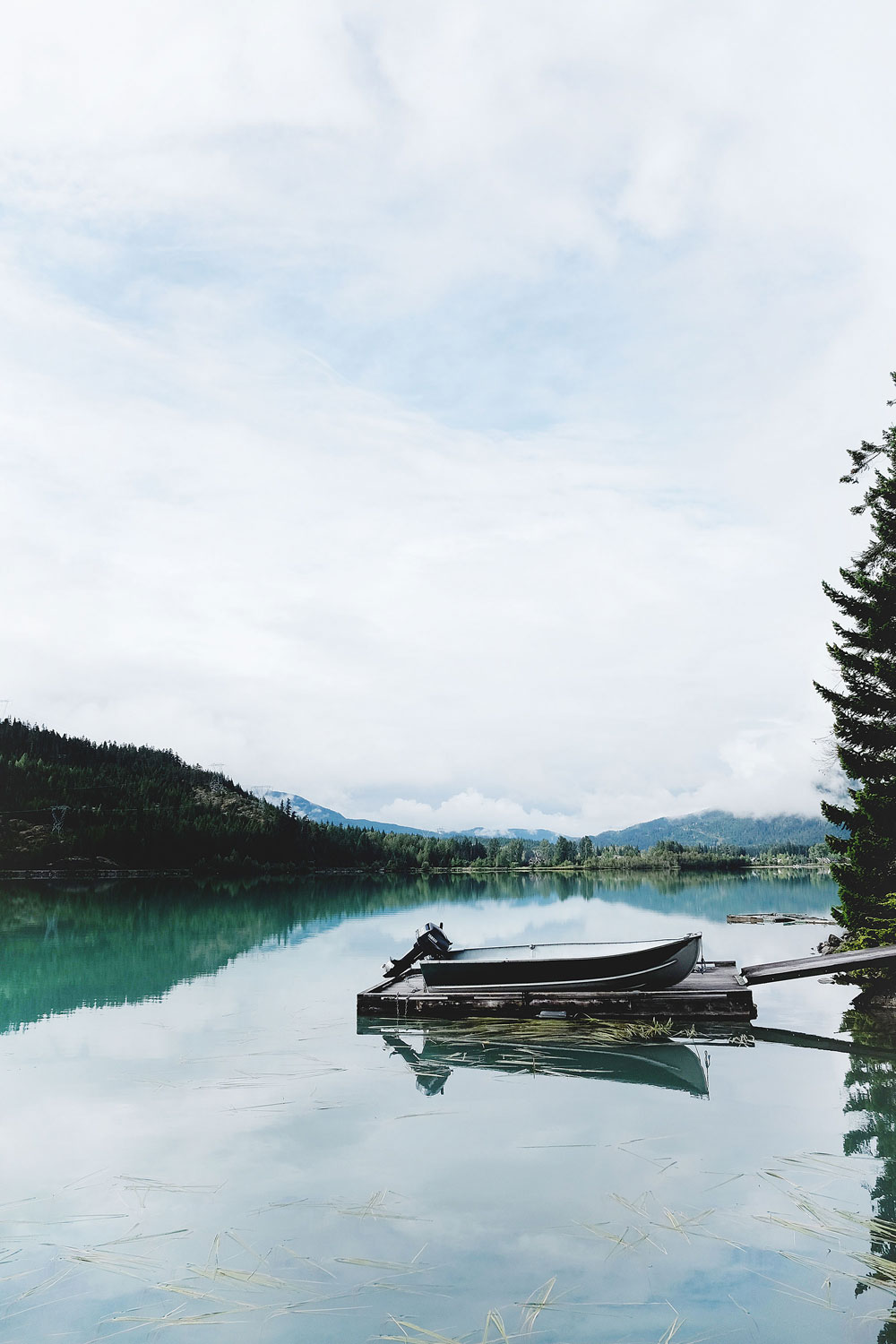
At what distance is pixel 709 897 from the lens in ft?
306

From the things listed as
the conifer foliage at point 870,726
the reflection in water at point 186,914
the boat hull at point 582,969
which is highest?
the conifer foliage at point 870,726

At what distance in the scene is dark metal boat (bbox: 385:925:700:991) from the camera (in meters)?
21.1

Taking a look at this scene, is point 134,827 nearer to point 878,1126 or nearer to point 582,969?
point 582,969

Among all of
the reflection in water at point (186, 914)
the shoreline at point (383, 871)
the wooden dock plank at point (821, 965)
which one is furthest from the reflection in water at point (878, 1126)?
the shoreline at point (383, 871)

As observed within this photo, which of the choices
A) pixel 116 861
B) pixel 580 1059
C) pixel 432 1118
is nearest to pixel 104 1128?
pixel 432 1118

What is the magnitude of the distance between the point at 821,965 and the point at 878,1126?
6.54 metres

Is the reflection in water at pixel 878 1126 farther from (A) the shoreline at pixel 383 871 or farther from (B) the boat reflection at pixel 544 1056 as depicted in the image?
(A) the shoreline at pixel 383 871

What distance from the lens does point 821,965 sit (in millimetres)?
19750

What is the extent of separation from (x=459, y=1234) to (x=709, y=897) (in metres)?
90.3

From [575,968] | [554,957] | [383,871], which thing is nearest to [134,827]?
[383,871]

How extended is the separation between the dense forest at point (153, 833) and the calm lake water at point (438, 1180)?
426ft

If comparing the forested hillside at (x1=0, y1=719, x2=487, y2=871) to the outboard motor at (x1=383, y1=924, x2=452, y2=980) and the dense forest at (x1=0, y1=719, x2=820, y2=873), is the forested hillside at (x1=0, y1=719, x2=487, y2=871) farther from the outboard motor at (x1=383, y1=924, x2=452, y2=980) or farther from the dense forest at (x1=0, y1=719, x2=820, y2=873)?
the outboard motor at (x1=383, y1=924, x2=452, y2=980)

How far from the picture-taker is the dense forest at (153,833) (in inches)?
5689

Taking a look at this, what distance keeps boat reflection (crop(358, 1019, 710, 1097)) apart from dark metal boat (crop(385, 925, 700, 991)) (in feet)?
4.80
